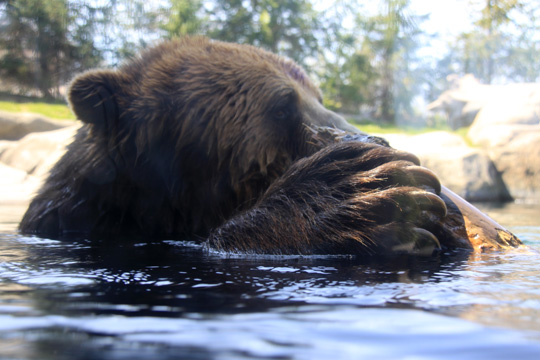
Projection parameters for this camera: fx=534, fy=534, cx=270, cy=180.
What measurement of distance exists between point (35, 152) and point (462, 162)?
25.4ft

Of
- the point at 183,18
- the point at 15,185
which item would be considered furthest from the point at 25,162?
the point at 183,18

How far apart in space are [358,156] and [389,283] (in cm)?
99

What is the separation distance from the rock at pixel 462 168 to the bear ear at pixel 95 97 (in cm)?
718

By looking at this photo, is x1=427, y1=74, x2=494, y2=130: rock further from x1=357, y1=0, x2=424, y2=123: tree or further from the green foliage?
the green foliage

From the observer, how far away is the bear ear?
2.98 metres

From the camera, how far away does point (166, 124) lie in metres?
3.12

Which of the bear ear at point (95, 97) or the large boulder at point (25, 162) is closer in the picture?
the bear ear at point (95, 97)

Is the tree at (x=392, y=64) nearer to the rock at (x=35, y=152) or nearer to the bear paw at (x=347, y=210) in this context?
the rock at (x=35, y=152)

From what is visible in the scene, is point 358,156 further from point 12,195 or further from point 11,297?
point 12,195

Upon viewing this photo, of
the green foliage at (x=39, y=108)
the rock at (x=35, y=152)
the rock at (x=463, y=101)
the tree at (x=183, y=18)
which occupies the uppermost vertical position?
the tree at (x=183, y=18)

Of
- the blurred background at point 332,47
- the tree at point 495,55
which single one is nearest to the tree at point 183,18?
the blurred background at point 332,47

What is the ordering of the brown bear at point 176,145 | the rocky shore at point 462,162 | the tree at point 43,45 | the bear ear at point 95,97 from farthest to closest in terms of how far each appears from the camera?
the tree at point 43,45 → the rocky shore at point 462,162 → the brown bear at point 176,145 → the bear ear at point 95,97

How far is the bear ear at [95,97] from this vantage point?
9.79 feet

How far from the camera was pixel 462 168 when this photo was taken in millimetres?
9211
